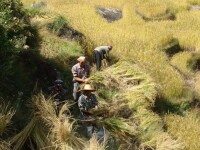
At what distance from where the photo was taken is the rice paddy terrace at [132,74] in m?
9.41

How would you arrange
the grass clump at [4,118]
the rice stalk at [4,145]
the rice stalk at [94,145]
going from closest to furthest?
the rice stalk at [4,145] < the rice stalk at [94,145] < the grass clump at [4,118]

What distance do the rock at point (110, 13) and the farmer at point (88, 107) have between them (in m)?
9.20

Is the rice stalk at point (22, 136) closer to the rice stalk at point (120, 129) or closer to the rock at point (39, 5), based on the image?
the rice stalk at point (120, 129)

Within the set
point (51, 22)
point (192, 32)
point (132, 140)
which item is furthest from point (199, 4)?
point (132, 140)

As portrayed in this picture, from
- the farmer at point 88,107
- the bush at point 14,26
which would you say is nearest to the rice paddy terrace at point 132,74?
the farmer at point 88,107

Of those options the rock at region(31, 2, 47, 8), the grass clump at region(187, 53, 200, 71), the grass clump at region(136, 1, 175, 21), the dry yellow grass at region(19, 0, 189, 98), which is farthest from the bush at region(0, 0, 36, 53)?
the grass clump at region(136, 1, 175, 21)

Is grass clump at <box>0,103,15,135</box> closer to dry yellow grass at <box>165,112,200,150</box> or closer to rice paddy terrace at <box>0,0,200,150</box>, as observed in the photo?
rice paddy terrace at <box>0,0,200,150</box>

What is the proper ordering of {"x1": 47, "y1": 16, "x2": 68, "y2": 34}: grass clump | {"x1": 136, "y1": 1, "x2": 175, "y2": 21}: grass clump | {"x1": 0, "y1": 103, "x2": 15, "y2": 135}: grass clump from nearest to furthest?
{"x1": 0, "y1": 103, "x2": 15, "y2": 135}: grass clump, {"x1": 47, "y1": 16, "x2": 68, "y2": 34}: grass clump, {"x1": 136, "y1": 1, "x2": 175, "y2": 21}: grass clump

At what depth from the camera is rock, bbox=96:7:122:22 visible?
18984 mm

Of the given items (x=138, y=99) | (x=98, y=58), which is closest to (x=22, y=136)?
(x=138, y=99)

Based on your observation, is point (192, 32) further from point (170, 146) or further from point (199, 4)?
point (170, 146)

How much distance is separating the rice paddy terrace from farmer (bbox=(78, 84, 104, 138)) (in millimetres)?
251

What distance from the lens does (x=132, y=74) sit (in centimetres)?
1220

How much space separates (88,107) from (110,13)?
10302mm
